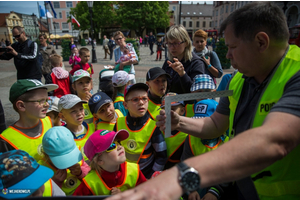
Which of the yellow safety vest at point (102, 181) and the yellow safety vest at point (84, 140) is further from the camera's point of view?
the yellow safety vest at point (84, 140)

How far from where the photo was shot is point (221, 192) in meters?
1.82

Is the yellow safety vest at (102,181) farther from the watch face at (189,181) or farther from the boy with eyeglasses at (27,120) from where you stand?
the watch face at (189,181)

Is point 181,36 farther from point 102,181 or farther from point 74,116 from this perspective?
point 102,181

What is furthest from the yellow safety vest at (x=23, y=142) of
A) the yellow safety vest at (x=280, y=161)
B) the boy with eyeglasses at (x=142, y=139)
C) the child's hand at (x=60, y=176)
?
the yellow safety vest at (x=280, y=161)

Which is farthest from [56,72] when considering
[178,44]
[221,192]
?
[221,192]

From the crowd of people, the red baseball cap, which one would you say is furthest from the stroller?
the red baseball cap

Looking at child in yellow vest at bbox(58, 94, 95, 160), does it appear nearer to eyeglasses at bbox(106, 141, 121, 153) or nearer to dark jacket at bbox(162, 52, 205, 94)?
eyeglasses at bbox(106, 141, 121, 153)

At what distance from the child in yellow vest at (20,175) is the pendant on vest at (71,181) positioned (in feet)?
1.80

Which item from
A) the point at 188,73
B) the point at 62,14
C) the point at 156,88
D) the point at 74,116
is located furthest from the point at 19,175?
the point at 62,14

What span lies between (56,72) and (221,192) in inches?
146

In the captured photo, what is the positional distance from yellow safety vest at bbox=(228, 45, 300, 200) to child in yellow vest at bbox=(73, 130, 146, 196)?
105 cm

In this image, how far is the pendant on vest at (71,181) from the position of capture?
6.41 feet

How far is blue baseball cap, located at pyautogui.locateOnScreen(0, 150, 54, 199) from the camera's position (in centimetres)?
123

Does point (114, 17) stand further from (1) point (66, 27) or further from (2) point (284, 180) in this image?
(2) point (284, 180)
